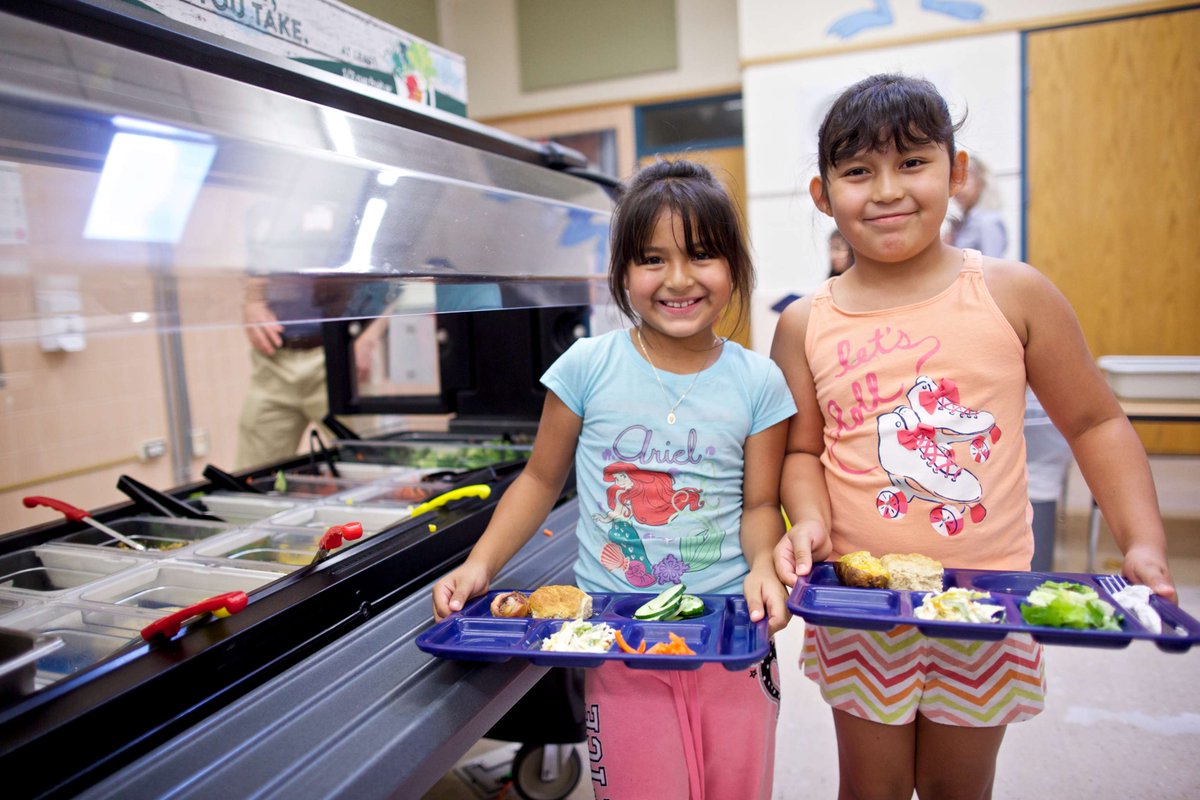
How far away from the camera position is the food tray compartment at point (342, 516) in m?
1.29

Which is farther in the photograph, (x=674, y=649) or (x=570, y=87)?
(x=570, y=87)

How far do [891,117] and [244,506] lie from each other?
117 cm

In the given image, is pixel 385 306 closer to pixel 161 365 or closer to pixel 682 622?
pixel 682 622

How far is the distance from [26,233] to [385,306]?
518 mm

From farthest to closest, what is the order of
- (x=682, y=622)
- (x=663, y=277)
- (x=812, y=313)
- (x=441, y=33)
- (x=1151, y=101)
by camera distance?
Answer: 1. (x=441, y=33)
2. (x=1151, y=101)
3. (x=812, y=313)
4. (x=663, y=277)
5. (x=682, y=622)

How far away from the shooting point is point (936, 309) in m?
1.06

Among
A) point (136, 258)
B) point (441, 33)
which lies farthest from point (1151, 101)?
point (136, 258)

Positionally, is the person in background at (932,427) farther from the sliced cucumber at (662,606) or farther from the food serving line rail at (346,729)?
the food serving line rail at (346,729)

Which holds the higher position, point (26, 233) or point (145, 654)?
point (26, 233)

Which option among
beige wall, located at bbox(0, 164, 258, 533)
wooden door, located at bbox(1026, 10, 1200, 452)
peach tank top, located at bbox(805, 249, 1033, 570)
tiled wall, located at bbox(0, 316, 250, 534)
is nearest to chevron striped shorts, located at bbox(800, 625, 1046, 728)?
peach tank top, located at bbox(805, 249, 1033, 570)

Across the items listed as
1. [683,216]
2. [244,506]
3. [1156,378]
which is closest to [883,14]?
[1156,378]

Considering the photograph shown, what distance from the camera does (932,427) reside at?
1.05 m

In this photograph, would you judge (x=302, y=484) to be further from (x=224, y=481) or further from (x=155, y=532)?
(x=155, y=532)

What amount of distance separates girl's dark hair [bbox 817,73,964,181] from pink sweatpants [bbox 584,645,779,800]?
669mm
